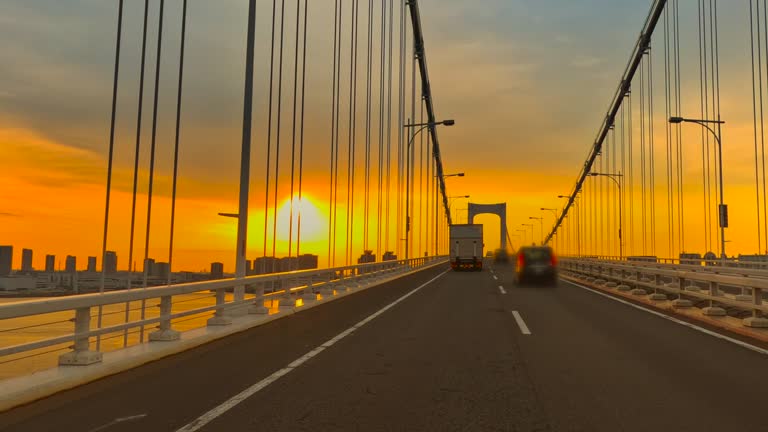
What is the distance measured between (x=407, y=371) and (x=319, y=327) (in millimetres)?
4519

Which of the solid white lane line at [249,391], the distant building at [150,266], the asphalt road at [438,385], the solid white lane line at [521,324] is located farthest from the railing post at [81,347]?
the solid white lane line at [521,324]

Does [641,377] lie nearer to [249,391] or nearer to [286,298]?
[249,391]

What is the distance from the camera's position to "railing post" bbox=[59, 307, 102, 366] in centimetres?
653

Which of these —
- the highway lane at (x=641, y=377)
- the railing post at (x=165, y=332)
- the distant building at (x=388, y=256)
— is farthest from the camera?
the distant building at (x=388, y=256)

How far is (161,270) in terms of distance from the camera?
11.3m

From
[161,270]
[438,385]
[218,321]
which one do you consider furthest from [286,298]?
[438,385]

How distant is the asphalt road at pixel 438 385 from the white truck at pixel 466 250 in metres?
36.5

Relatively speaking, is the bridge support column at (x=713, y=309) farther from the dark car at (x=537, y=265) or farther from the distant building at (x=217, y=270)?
the dark car at (x=537, y=265)

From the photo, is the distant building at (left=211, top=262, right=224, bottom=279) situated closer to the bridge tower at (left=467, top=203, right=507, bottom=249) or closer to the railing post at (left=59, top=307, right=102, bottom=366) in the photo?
the railing post at (left=59, top=307, right=102, bottom=366)

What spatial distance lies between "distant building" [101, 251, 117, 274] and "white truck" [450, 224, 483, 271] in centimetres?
3892

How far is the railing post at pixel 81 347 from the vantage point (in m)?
6.53

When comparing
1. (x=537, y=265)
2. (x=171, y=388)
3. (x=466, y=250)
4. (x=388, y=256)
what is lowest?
(x=171, y=388)

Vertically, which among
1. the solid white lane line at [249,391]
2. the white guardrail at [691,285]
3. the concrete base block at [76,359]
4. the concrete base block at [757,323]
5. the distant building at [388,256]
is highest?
the distant building at [388,256]

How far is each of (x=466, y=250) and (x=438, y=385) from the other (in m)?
42.1
